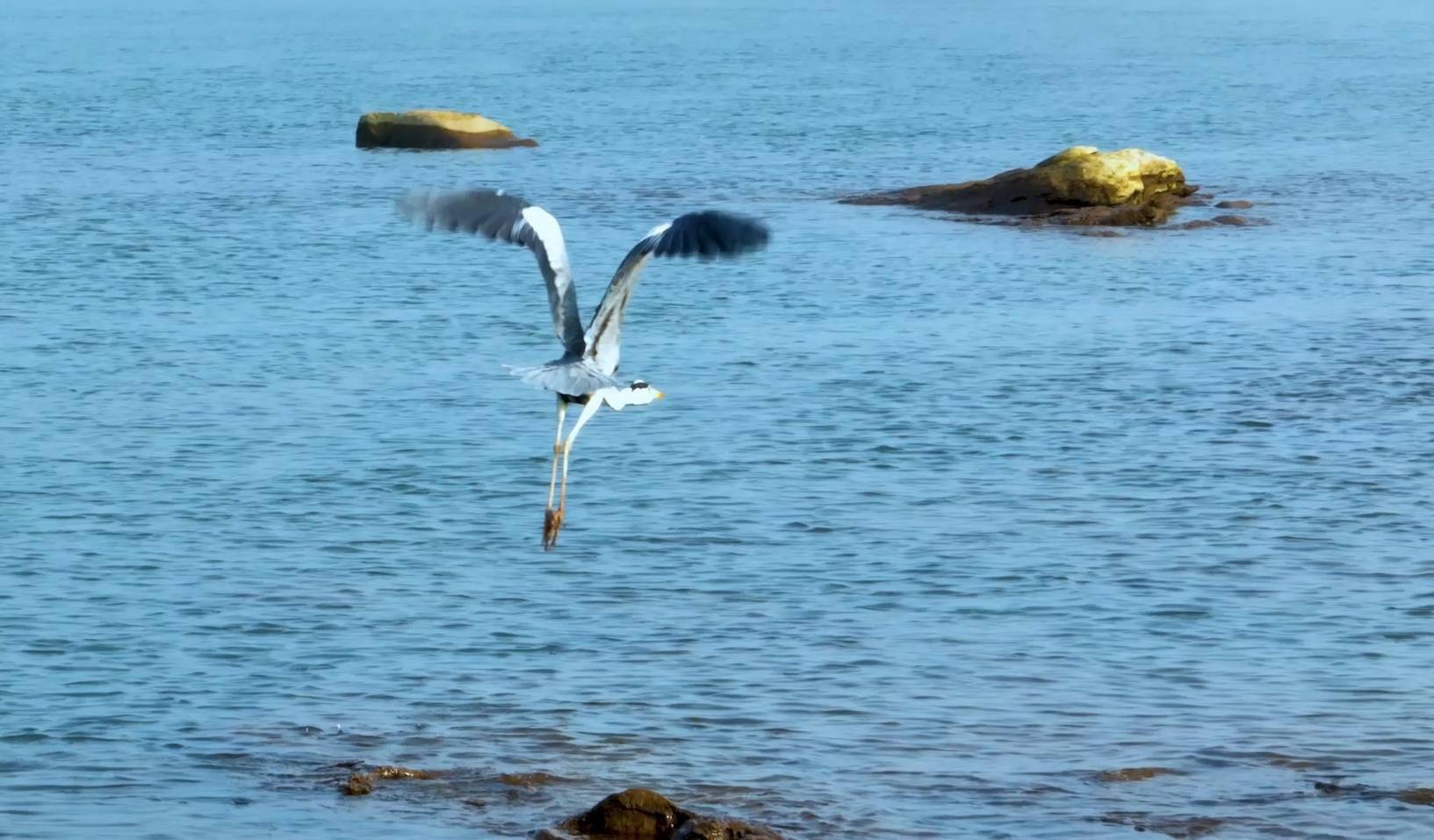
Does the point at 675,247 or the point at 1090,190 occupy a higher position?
the point at 675,247

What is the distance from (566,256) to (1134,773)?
443 centimetres

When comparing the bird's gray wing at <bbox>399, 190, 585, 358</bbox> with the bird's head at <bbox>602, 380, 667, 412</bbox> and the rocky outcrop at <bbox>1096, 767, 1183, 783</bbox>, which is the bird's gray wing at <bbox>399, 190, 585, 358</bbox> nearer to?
the bird's head at <bbox>602, 380, 667, 412</bbox>

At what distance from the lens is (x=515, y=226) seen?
45.3 feet

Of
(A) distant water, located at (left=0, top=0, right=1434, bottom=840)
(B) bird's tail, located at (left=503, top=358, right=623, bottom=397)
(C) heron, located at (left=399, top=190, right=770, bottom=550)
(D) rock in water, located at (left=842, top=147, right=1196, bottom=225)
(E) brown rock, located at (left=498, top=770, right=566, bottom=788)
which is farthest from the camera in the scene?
(D) rock in water, located at (left=842, top=147, right=1196, bottom=225)

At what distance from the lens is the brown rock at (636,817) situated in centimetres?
1197

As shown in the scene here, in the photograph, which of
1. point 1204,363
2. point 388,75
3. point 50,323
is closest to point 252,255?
point 50,323

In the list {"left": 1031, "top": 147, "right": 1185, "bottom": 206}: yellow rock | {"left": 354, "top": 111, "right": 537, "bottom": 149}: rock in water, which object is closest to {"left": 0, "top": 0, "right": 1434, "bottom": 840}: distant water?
{"left": 1031, "top": 147, "right": 1185, "bottom": 206}: yellow rock

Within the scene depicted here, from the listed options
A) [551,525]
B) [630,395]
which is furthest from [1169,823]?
[551,525]

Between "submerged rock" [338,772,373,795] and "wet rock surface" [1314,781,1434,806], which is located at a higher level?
"wet rock surface" [1314,781,1434,806]

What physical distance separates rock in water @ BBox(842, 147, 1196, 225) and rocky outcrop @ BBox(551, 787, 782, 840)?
2888 cm

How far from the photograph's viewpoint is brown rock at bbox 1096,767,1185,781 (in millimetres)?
13516

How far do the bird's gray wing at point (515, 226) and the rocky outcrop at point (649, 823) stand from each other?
2.79 metres

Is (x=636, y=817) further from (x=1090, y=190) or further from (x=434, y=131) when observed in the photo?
(x=434, y=131)

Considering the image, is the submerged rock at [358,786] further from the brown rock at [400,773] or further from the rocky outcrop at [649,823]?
the rocky outcrop at [649,823]
